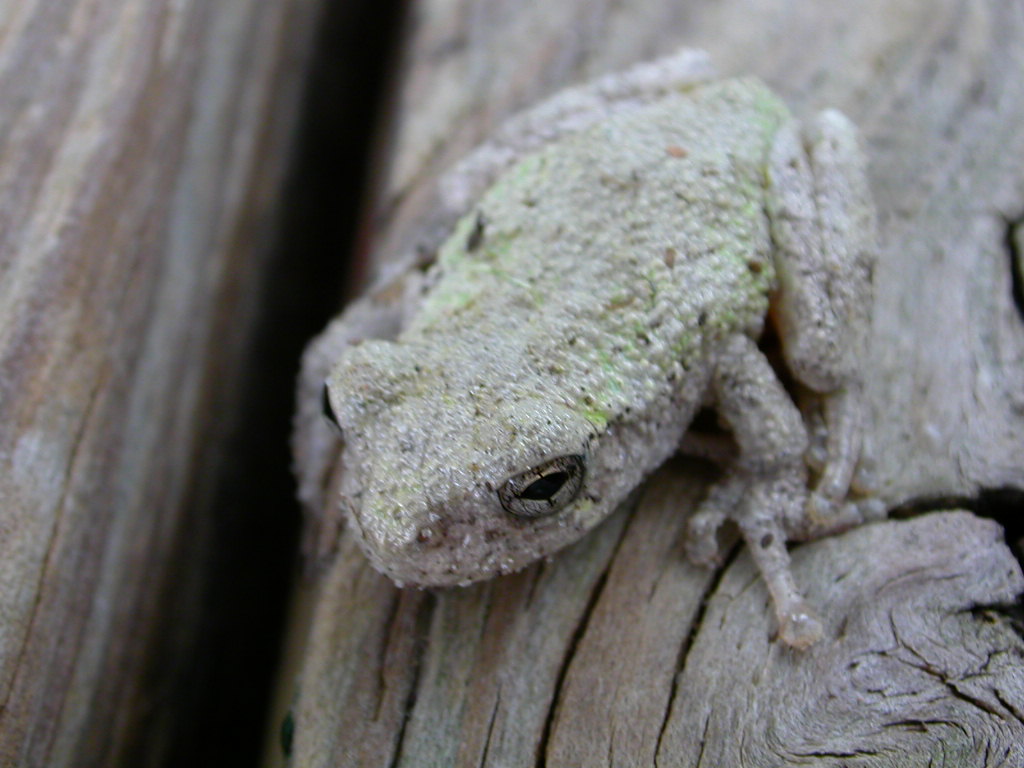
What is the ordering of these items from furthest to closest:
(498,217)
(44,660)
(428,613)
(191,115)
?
(191,115), (498,217), (428,613), (44,660)

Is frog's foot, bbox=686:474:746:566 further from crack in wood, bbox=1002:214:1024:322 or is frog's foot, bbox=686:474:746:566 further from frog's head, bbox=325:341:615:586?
crack in wood, bbox=1002:214:1024:322

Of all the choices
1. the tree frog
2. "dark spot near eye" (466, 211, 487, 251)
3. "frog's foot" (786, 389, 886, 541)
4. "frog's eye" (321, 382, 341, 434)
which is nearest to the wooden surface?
the tree frog

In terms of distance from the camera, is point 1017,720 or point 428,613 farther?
point 428,613

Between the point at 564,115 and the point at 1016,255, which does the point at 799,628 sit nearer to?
the point at 1016,255

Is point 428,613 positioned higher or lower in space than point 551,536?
lower

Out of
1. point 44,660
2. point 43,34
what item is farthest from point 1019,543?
point 43,34

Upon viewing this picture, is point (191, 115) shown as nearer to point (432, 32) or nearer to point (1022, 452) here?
point (432, 32)

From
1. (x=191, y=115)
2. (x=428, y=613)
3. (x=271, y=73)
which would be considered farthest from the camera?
(x=271, y=73)
